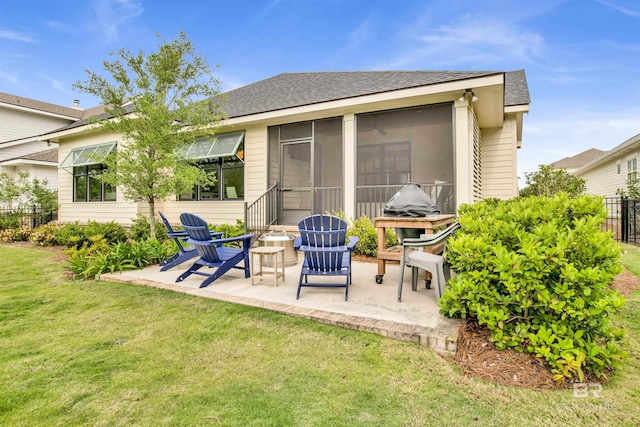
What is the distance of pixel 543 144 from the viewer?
24938mm

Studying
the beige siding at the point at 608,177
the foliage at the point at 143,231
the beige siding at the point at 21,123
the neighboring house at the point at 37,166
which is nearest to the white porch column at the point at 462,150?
the foliage at the point at 143,231

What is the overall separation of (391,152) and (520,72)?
5.77 metres

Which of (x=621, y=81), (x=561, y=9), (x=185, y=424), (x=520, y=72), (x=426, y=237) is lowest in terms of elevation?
(x=185, y=424)

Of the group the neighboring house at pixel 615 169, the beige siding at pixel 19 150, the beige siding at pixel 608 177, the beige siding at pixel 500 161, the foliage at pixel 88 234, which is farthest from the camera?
the beige siding at pixel 19 150

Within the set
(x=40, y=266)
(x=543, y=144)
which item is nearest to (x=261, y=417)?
(x=40, y=266)

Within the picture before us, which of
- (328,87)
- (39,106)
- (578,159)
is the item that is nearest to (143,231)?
(328,87)

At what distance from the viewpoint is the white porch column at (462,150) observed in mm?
6344

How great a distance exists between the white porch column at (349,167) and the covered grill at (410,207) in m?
2.86

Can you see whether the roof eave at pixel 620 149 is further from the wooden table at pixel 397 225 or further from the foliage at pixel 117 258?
the foliage at pixel 117 258

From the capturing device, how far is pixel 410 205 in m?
4.27

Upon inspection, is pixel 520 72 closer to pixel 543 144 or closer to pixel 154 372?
pixel 154 372

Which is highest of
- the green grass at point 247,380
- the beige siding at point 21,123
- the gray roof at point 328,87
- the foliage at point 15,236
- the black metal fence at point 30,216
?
the beige siding at point 21,123

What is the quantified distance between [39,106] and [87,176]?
41.2ft

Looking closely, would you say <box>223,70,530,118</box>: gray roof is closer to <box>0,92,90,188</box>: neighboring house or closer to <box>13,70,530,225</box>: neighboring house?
<box>13,70,530,225</box>: neighboring house
